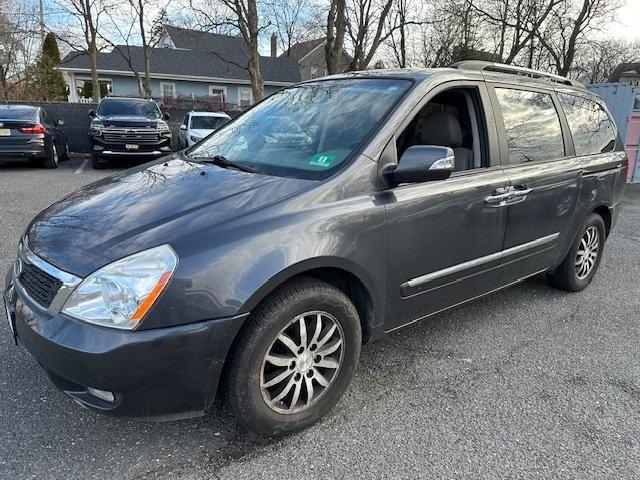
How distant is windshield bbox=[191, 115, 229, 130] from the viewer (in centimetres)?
1448

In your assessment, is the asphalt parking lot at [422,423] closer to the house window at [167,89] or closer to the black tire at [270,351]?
the black tire at [270,351]

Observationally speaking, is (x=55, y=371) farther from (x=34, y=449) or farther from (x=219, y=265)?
(x=219, y=265)

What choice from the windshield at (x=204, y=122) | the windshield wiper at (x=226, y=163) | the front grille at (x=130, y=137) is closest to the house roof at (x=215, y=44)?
the windshield at (x=204, y=122)

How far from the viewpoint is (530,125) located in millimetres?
3586

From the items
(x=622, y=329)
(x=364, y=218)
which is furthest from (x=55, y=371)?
(x=622, y=329)

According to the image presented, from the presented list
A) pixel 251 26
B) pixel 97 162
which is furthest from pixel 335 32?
pixel 97 162

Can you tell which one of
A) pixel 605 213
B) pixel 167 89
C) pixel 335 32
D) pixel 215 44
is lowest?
pixel 605 213

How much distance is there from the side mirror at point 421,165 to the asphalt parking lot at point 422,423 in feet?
4.02

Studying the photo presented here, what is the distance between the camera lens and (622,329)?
12.4ft

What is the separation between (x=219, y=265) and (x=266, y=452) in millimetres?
937

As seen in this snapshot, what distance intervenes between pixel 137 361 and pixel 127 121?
37.5ft

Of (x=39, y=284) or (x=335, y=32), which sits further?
(x=335, y=32)

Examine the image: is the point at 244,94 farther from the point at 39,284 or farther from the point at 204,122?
the point at 39,284

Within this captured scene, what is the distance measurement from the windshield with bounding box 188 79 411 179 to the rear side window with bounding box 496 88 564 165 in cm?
91
